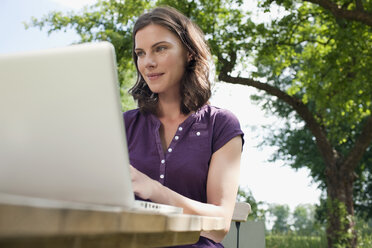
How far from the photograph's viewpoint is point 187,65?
2379 mm

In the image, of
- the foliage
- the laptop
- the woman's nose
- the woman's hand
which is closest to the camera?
the laptop

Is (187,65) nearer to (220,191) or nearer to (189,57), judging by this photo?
(189,57)

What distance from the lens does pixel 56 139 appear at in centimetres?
89

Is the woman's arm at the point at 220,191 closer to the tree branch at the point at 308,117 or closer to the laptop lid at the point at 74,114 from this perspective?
the laptop lid at the point at 74,114

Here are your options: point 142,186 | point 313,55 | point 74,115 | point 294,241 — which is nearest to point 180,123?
point 142,186

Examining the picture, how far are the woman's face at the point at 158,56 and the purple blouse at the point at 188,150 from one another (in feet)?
0.67

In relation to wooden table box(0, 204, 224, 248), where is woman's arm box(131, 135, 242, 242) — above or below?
above

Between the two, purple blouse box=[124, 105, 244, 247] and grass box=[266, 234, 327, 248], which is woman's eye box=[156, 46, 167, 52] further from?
grass box=[266, 234, 327, 248]

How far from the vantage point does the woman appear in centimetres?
Answer: 198

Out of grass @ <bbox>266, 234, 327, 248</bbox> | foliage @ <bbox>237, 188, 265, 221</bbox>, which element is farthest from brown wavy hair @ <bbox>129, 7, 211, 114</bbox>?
grass @ <bbox>266, 234, 327, 248</bbox>

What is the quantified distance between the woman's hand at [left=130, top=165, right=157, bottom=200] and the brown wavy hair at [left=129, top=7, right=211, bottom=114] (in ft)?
2.91

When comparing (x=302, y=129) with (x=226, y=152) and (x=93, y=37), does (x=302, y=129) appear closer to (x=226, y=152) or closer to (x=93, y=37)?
(x=93, y=37)

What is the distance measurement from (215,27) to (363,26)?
11.0 feet

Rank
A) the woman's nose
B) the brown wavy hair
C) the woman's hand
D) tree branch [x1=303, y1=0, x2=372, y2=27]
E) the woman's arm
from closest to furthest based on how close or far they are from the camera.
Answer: the woman's hand → the woman's arm → the woman's nose → the brown wavy hair → tree branch [x1=303, y1=0, x2=372, y2=27]
